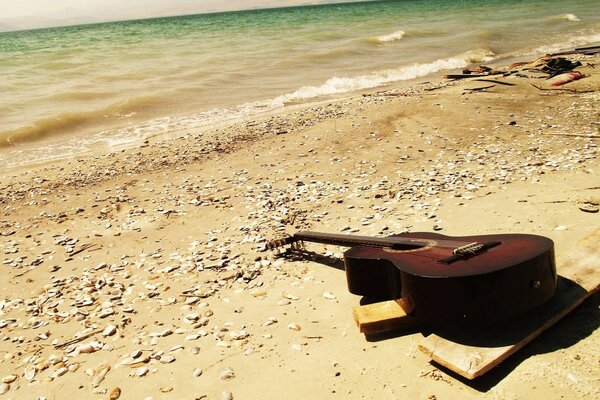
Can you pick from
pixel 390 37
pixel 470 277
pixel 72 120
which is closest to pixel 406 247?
pixel 470 277

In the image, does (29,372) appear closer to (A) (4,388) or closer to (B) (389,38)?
(A) (4,388)


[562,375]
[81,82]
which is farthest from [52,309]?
[81,82]

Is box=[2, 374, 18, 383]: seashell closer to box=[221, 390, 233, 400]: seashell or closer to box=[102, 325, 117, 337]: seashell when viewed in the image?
box=[102, 325, 117, 337]: seashell

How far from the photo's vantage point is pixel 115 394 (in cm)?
377

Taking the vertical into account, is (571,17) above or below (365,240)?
above

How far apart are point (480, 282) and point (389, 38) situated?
31264mm

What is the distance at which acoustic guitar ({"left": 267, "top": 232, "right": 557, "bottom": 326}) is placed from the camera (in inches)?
120

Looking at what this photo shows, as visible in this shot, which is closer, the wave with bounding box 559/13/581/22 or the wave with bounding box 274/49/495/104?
the wave with bounding box 274/49/495/104

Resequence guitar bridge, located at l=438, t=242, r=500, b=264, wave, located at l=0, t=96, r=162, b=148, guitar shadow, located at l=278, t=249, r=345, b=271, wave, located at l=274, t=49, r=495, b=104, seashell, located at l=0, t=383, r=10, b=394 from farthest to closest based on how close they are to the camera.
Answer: wave, located at l=274, t=49, r=495, b=104, wave, located at l=0, t=96, r=162, b=148, guitar shadow, located at l=278, t=249, r=345, b=271, seashell, located at l=0, t=383, r=10, b=394, guitar bridge, located at l=438, t=242, r=500, b=264

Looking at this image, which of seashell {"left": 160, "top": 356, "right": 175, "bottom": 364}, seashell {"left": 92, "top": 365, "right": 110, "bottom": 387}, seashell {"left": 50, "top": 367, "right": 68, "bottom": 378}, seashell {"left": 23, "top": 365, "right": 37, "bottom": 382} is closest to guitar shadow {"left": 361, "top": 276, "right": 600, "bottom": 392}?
seashell {"left": 160, "top": 356, "right": 175, "bottom": 364}

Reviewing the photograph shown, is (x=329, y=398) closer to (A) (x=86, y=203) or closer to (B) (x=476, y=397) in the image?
(B) (x=476, y=397)

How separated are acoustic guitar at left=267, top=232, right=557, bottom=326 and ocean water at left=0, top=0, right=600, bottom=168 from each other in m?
11.8

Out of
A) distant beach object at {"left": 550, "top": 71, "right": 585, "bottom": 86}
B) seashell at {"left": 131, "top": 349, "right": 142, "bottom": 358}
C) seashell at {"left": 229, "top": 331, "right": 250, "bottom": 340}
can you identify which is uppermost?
distant beach object at {"left": 550, "top": 71, "right": 585, "bottom": 86}

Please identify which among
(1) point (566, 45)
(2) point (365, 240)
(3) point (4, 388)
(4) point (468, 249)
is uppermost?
(1) point (566, 45)
